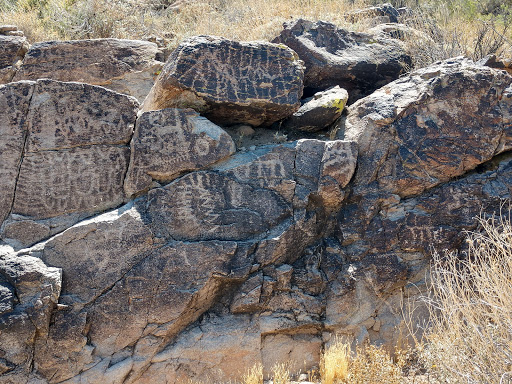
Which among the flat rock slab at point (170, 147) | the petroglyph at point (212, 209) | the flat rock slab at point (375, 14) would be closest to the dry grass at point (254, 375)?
the petroglyph at point (212, 209)

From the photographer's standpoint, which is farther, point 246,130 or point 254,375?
point 246,130

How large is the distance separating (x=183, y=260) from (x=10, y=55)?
3507mm

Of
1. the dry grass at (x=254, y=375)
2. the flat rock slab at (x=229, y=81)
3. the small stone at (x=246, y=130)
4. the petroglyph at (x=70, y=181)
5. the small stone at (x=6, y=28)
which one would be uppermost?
the small stone at (x=6, y=28)

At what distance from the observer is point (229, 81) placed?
202 inches

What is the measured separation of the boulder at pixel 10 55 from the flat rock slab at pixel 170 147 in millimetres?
2143

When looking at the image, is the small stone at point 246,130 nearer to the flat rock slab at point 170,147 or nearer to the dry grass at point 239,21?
the flat rock slab at point 170,147

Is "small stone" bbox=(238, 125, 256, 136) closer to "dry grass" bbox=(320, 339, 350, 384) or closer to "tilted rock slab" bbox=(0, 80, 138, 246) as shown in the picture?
"tilted rock slab" bbox=(0, 80, 138, 246)

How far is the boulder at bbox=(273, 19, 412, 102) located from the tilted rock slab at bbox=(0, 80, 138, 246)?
7.94 feet

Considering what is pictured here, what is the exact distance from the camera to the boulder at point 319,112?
209 inches

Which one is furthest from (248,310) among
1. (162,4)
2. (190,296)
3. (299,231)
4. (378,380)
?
(162,4)

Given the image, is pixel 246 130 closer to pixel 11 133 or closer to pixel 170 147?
pixel 170 147

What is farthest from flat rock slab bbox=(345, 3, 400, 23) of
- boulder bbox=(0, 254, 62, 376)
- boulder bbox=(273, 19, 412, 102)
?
boulder bbox=(0, 254, 62, 376)

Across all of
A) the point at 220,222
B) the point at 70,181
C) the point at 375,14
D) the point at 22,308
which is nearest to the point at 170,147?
the point at 220,222

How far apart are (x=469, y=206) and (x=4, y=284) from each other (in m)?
4.28
